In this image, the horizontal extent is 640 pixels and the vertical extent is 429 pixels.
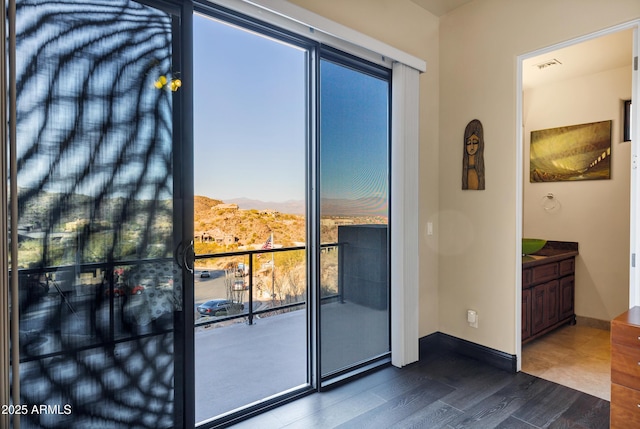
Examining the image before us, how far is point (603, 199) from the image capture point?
3990mm

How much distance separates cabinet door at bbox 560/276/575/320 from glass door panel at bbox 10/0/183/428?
3.86m

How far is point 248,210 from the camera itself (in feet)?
13.4

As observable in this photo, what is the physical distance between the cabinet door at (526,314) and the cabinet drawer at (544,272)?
171mm

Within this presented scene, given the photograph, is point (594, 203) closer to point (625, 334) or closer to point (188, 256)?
point (625, 334)

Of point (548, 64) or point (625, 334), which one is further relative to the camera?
point (548, 64)

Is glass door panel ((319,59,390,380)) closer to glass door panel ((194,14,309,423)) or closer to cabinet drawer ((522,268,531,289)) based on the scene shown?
glass door panel ((194,14,309,423))

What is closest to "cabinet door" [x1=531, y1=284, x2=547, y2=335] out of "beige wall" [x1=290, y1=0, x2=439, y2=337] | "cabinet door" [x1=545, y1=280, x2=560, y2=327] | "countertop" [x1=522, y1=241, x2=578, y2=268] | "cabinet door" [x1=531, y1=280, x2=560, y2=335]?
"cabinet door" [x1=531, y1=280, x2=560, y2=335]

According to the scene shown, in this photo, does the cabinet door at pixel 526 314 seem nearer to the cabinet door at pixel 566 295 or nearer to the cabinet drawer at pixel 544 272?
the cabinet drawer at pixel 544 272

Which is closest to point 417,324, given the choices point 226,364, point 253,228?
point 226,364

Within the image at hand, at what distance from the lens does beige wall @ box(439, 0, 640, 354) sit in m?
2.88

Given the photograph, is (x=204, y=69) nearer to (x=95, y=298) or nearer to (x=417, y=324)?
(x=95, y=298)

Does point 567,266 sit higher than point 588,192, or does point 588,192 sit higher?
point 588,192

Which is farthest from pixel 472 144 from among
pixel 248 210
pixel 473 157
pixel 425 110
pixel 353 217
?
pixel 248 210

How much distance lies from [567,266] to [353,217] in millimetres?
2755
